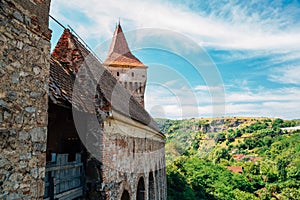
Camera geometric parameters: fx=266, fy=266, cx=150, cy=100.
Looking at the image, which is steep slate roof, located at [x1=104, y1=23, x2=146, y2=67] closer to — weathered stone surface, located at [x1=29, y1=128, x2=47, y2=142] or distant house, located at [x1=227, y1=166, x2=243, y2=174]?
weathered stone surface, located at [x1=29, y1=128, x2=47, y2=142]

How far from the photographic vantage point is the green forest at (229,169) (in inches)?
1033

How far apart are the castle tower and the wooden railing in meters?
12.7

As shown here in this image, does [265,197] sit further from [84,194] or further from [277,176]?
[84,194]

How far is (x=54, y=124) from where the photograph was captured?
6602mm

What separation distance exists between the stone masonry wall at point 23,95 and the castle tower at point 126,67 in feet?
47.0

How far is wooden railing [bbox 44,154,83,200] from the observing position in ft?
14.3

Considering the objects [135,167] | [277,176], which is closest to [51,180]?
[135,167]

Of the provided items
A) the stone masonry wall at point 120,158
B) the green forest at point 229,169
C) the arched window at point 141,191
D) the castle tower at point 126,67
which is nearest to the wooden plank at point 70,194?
the stone masonry wall at point 120,158

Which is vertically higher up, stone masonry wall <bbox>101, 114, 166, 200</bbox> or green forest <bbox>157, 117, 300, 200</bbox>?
stone masonry wall <bbox>101, 114, 166, 200</bbox>

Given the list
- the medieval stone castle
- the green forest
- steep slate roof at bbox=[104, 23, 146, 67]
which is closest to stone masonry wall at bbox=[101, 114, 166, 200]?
the medieval stone castle

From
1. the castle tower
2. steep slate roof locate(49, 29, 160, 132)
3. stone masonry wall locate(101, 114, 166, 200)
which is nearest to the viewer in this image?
steep slate roof locate(49, 29, 160, 132)

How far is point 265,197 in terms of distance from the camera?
98.0ft

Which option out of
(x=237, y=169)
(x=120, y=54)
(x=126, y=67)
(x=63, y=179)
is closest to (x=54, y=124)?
(x=63, y=179)

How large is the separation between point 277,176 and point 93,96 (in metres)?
36.1
